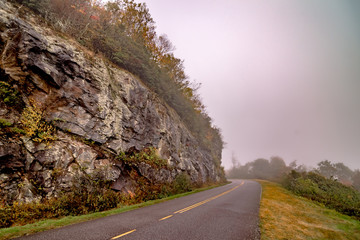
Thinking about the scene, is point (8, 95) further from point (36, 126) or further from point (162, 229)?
point (162, 229)

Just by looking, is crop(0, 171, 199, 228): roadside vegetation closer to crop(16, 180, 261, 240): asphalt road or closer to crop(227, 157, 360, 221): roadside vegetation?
crop(16, 180, 261, 240): asphalt road

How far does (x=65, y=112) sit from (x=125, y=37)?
12.4 metres

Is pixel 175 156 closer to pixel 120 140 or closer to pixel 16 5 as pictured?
pixel 120 140

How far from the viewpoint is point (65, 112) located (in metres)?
10.5

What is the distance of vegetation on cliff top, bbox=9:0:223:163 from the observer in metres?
14.0

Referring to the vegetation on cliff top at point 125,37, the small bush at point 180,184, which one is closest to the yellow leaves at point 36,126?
the vegetation on cliff top at point 125,37

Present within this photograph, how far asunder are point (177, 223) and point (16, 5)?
17.6 meters

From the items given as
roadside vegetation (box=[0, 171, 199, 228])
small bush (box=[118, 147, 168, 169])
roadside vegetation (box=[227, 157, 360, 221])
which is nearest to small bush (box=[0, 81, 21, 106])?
roadside vegetation (box=[0, 171, 199, 228])

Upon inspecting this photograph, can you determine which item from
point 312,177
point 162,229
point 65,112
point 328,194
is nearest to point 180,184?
point 162,229

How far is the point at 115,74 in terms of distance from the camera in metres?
15.4

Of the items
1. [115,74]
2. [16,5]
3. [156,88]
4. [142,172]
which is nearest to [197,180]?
[142,172]

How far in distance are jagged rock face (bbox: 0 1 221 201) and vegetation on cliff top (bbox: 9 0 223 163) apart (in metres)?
2.22

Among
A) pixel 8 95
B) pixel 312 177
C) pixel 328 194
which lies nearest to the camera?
pixel 8 95

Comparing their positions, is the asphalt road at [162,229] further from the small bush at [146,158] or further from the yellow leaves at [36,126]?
the small bush at [146,158]
